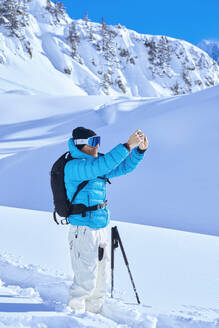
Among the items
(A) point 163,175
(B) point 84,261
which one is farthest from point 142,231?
(B) point 84,261

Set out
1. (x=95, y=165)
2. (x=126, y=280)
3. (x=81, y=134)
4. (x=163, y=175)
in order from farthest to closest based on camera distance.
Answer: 1. (x=163, y=175)
2. (x=126, y=280)
3. (x=81, y=134)
4. (x=95, y=165)

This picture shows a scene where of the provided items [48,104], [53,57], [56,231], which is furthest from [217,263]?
[53,57]

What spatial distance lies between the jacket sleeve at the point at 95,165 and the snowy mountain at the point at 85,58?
124 ft

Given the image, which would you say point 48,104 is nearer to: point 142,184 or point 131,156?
point 142,184

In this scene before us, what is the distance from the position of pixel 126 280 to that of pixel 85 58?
239 ft

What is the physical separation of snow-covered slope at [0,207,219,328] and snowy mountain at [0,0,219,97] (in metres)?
35.7

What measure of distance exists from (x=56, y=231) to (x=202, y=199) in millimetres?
3249

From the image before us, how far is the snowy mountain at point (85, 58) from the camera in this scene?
164ft

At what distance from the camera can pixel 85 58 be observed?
72.1 meters

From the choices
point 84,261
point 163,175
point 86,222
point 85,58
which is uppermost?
point 85,58

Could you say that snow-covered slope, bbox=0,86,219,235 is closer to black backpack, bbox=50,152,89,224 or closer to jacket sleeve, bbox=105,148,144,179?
jacket sleeve, bbox=105,148,144,179

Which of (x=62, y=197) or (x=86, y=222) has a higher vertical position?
(x=62, y=197)

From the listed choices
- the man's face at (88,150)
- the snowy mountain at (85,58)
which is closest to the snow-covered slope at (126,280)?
the man's face at (88,150)

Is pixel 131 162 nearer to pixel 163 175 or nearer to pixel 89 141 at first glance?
pixel 89 141
